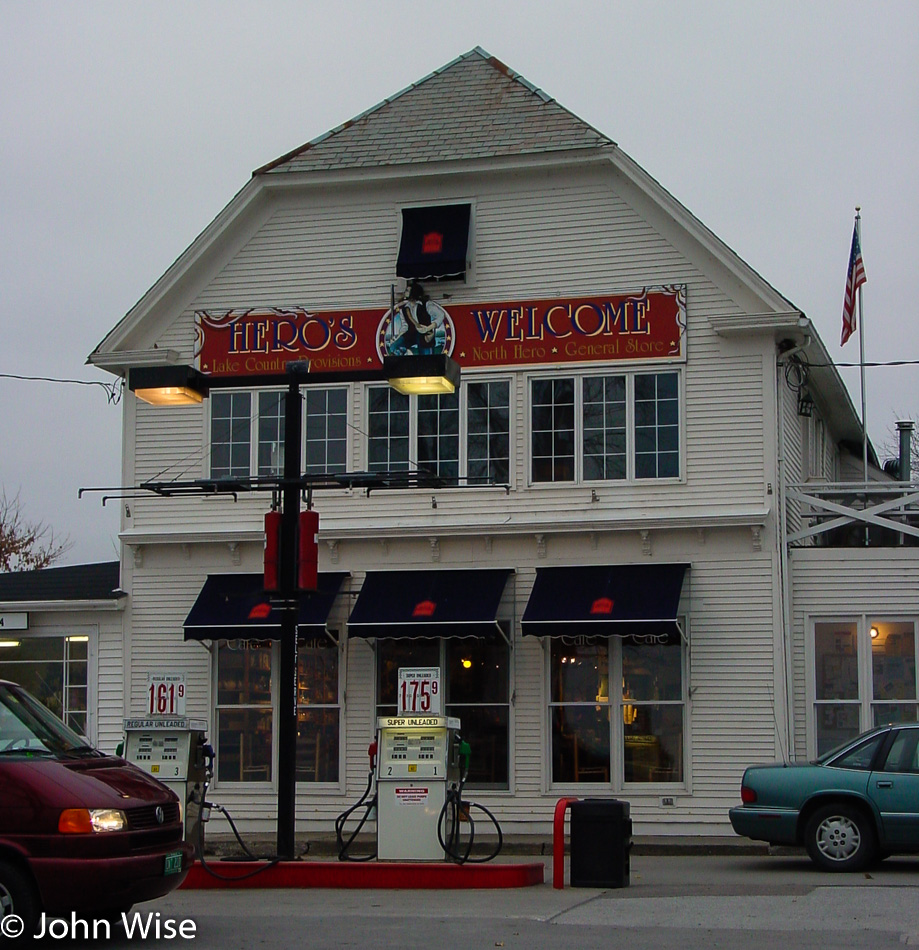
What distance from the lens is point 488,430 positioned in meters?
21.1

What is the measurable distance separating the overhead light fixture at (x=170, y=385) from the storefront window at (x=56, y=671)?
9050 millimetres

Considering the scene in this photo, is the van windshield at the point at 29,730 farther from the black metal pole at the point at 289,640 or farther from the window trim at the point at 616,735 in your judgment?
the window trim at the point at 616,735

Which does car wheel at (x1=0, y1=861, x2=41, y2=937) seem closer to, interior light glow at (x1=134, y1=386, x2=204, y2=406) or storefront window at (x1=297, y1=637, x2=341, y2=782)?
interior light glow at (x1=134, y1=386, x2=204, y2=406)

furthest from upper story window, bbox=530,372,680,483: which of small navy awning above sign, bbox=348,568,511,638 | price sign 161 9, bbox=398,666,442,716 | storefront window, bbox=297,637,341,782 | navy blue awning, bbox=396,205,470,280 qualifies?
A: price sign 161 9, bbox=398,666,442,716

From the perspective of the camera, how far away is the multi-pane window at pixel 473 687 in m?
20.5

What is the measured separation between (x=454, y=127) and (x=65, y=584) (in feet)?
30.6

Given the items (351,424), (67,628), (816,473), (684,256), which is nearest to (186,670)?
(67,628)

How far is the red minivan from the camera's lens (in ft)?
32.1

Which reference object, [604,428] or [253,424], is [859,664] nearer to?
[604,428]

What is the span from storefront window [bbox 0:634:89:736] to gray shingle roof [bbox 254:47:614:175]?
7.82 metres

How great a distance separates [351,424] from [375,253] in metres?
2.61

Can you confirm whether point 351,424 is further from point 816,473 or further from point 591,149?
point 816,473

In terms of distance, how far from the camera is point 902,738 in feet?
51.4

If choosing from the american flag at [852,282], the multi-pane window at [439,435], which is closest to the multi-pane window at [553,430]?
the multi-pane window at [439,435]
